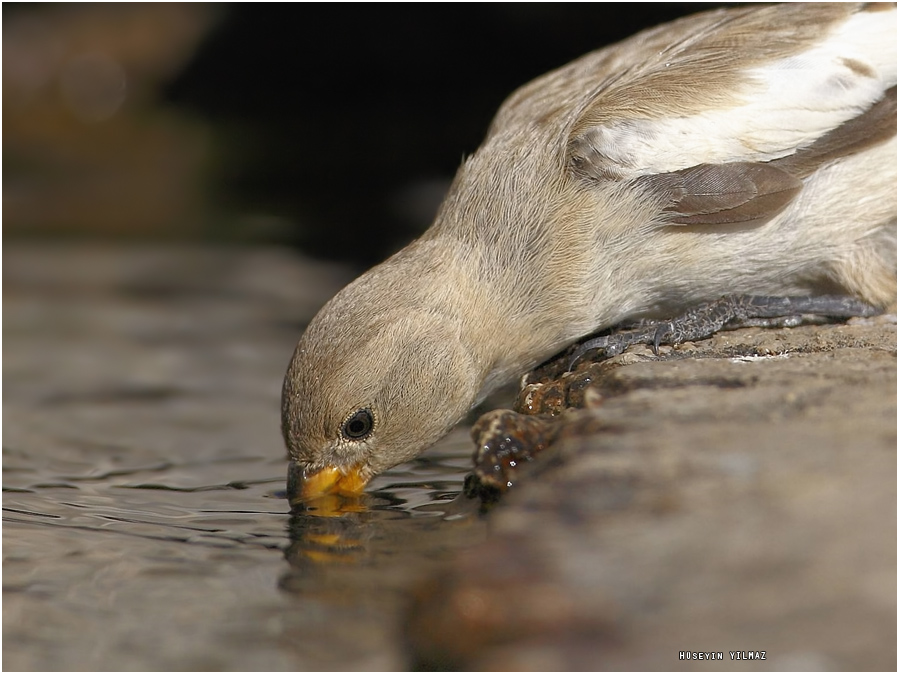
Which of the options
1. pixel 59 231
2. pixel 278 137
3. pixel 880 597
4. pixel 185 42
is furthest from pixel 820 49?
pixel 185 42

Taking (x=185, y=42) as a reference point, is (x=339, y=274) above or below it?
below

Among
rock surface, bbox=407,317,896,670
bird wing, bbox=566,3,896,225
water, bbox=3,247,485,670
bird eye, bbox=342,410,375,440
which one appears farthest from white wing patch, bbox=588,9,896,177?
water, bbox=3,247,485,670

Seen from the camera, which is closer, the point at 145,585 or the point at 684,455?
the point at 684,455

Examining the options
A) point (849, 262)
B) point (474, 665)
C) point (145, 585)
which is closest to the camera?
point (474, 665)

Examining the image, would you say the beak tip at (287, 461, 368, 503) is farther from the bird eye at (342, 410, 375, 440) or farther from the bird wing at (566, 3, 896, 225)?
the bird wing at (566, 3, 896, 225)

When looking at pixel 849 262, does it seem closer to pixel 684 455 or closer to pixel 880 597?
pixel 684 455

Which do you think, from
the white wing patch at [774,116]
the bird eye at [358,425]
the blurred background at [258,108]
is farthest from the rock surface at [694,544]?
→ the blurred background at [258,108]

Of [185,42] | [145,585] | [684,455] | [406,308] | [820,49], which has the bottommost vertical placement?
[145,585]
